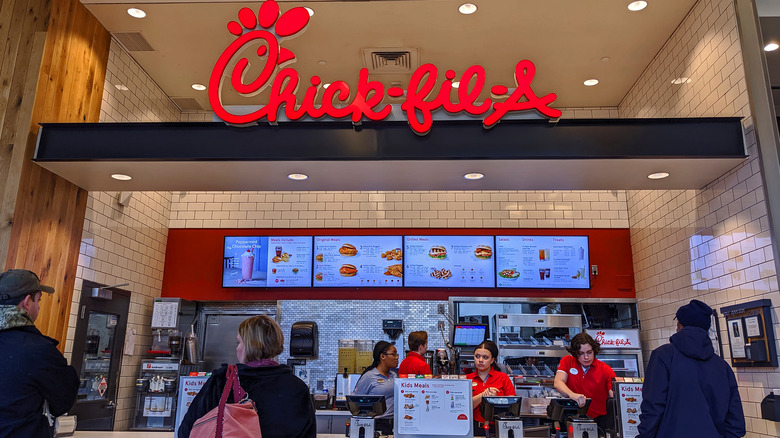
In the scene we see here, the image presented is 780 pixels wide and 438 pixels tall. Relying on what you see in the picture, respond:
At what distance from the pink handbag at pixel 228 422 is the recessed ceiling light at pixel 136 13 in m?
4.65

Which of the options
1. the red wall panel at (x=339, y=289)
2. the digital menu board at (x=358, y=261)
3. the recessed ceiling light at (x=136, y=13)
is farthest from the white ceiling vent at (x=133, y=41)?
the digital menu board at (x=358, y=261)

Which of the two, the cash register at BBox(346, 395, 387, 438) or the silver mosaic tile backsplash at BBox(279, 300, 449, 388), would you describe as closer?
the cash register at BBox(346, 395, 387, 438)

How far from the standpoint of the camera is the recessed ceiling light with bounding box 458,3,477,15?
5.69 metres

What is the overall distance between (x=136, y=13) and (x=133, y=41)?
0.54m

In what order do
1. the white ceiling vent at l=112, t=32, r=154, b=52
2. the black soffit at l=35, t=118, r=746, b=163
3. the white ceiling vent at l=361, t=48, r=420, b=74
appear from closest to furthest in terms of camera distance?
the black soffit at l=35, t=118, r=746, b=163
the white ceiling vent at l=112, t=32, r=154, b=52
the white ceiling vent at l=361, t=48, r=420, b=74

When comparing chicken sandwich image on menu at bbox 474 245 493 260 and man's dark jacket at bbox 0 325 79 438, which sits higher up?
chicken sandwich image on menu at bbox 474 245 493 260

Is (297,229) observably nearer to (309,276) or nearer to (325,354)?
(309,276)

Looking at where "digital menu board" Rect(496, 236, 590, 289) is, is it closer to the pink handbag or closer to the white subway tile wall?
the white subway tile wall

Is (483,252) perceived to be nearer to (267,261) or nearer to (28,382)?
(267,261)

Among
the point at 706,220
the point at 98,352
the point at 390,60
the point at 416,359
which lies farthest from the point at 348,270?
the point at 706,220

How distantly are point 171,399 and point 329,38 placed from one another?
4.28 metres

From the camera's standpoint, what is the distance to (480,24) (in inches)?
237

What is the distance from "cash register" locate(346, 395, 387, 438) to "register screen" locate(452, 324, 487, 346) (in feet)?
9.88

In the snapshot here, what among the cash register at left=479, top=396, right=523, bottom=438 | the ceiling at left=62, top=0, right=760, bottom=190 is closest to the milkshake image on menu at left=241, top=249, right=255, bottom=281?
the ceiling at left=62, top=0, right=760, bottom=190
